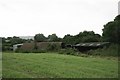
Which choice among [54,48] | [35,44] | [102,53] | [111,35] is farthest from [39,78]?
[35,44]

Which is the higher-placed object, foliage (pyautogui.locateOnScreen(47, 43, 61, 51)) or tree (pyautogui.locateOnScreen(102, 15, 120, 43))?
tree (pyautogui.locateOnScreen(102, 15, 120, 43))

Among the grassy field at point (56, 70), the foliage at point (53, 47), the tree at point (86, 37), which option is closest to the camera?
the grassy field at point (56, 70)

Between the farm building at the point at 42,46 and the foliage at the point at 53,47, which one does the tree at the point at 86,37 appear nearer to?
the farm building at the point at 42,46

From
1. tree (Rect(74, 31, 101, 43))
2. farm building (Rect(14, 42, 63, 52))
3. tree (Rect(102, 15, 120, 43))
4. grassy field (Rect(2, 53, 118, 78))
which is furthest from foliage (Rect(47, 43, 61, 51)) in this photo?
grassy field (Rect(2, 53, 118, 78))

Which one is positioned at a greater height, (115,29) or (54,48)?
→ (115,29)

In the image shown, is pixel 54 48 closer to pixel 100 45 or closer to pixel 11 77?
pixel 100 45

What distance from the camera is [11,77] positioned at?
11719mm

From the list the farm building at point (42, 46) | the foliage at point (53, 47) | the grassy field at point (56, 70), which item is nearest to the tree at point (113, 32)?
the foliage at point (53, 47)

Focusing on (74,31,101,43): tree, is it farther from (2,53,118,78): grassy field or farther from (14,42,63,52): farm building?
(2,53,118,78): grassy field

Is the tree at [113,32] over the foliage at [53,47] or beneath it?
over

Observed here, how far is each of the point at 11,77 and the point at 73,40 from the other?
58.1 m

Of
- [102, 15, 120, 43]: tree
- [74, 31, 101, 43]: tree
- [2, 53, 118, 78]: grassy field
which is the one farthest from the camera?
[74, 31, 101, 43]: tree

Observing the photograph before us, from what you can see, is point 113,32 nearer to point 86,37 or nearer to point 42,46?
point 42,46

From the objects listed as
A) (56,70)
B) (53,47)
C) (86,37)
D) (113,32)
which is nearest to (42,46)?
(53,47)
